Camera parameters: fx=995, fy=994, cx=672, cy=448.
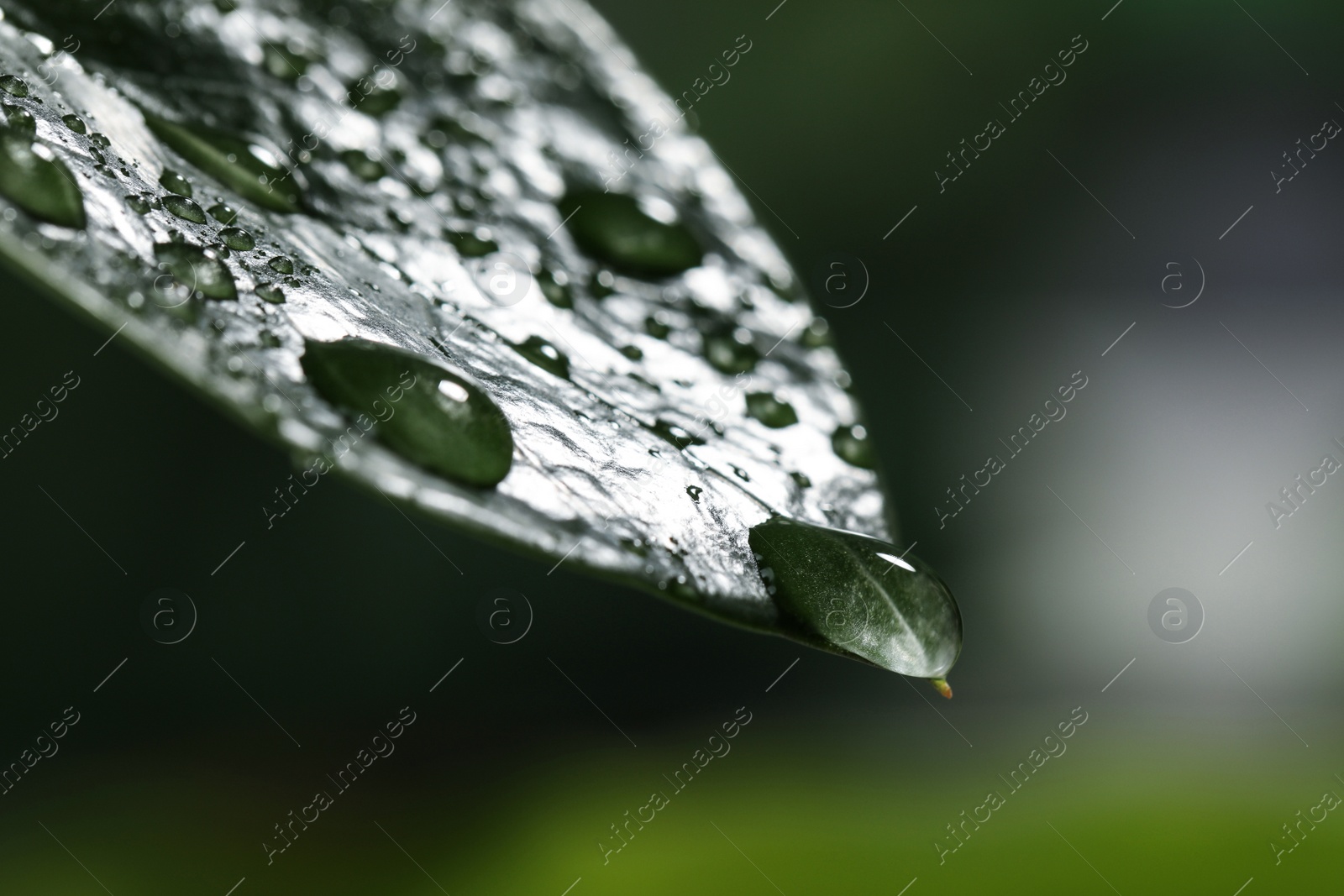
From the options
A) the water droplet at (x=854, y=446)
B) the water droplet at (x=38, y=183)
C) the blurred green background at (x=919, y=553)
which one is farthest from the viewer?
the blurred green background at (x=919, y=553)

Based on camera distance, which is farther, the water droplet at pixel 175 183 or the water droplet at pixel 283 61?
the water droplet at pixel 283 61

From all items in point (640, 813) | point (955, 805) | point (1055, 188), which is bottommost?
point (640, 813)

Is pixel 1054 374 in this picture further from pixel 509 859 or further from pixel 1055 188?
pixel 509 859

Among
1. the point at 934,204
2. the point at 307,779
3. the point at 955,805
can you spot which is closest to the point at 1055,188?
the point at 934,204

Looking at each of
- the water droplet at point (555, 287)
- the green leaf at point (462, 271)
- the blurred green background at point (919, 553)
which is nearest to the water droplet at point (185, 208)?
the green leaf at point (462, 271)

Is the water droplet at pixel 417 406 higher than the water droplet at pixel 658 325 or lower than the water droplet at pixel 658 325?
lower

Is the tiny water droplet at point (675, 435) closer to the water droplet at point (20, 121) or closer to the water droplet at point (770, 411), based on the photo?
the water droplet at point (770, 411)

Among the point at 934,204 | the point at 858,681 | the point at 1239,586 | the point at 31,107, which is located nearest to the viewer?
the point at 31,107

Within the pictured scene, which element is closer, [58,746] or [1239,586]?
[58,746]

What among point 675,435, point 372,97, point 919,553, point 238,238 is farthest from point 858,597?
point 919,553
